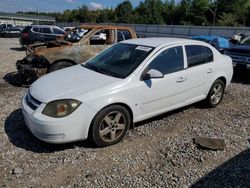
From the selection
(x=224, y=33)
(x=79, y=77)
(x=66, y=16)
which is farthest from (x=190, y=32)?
(x=66, y=16)

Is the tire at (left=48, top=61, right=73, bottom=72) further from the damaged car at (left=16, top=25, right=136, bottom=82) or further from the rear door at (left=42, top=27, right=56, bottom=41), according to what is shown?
the rear door at (left=42, top=27, right=56, bottom=41)

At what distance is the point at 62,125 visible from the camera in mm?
3697

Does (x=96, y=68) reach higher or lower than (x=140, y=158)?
higher

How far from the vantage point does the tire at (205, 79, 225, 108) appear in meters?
5.72

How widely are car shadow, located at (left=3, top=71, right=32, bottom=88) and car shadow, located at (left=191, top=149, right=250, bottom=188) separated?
223 inches

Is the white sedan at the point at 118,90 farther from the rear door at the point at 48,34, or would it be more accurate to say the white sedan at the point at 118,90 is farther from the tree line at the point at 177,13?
A: the tree line at the point at 177,13

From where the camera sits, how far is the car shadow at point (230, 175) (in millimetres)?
3361

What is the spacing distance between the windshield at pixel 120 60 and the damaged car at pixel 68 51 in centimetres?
243

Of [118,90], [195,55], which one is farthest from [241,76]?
[118,90]

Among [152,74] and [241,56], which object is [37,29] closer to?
[241,56]

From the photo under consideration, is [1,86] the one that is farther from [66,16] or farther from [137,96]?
[66,16]

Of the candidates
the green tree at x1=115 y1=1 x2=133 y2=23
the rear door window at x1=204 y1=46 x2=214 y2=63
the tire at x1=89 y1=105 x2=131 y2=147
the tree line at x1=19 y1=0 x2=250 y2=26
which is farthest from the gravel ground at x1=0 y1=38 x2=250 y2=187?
the green tree at x1=115 y1=1 x2=133 y2=23

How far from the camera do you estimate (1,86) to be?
752 cm

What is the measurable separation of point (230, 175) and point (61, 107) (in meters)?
2.42
